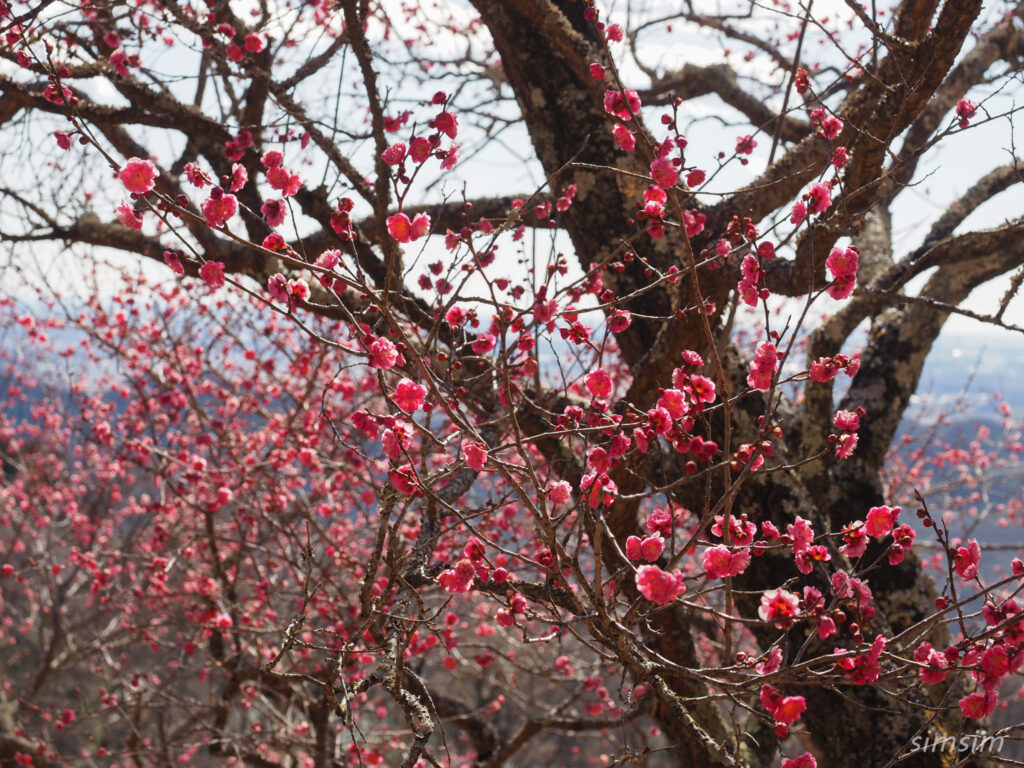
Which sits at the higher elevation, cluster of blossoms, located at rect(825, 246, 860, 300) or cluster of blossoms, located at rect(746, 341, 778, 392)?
cluster of blossoms, located at rect(825, 246, 860, 300)

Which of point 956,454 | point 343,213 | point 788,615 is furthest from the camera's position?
point 956,454

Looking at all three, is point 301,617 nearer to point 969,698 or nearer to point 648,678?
point 648,678

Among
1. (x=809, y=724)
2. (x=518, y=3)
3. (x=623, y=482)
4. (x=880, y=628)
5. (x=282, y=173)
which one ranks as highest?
(x=518, y=3)

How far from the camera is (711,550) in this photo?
1551mm

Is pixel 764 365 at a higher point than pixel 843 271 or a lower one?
lower

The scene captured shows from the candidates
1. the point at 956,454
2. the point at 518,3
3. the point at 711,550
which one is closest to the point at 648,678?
the point at 711,550

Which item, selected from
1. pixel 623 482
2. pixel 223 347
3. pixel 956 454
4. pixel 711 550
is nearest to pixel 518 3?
pixel 623 482

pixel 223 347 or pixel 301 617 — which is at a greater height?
pixel 223 347

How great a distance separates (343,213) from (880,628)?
9.31 feet

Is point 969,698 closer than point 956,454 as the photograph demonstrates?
Yes

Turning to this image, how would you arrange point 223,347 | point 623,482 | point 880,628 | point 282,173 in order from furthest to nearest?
1. point 223,347
2. point 880,628
3. point 623,482
4. point 282,173

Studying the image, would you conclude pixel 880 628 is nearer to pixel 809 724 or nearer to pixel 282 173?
pixel 809 724

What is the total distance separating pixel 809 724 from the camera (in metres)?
3.10

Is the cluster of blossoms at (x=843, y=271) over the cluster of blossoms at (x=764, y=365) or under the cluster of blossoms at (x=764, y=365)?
over
